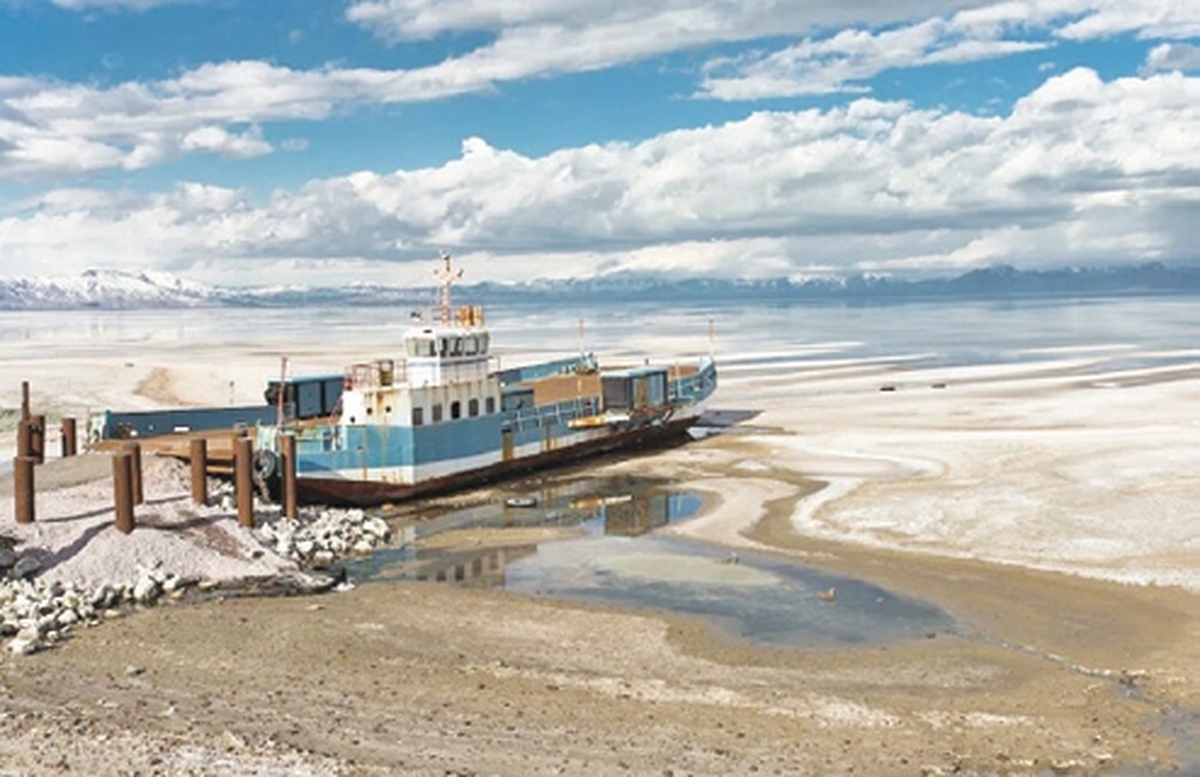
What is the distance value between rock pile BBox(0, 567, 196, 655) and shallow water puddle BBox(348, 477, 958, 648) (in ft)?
16.2

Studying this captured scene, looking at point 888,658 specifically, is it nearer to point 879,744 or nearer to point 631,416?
point 879,744

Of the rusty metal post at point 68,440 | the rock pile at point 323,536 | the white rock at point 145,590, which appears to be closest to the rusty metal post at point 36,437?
the rusty metal post at point 68,440

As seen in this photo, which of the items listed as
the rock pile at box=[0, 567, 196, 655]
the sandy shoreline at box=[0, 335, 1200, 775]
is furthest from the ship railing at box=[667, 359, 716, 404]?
the rock pile at box=[0, 567, 196, 655]

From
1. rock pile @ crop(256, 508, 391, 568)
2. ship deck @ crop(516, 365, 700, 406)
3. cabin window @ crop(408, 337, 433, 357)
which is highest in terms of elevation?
cabin window @ crop(408, 337, 433, 357)

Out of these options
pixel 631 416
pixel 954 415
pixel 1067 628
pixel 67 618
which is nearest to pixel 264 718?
pixel 67 618

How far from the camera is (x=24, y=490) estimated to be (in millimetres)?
27562

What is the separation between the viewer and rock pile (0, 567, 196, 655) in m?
21.9

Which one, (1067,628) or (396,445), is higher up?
(396,445)

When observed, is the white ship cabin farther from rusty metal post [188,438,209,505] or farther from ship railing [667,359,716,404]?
ship railing [667,359,716,404]

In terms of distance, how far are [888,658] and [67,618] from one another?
15.4m

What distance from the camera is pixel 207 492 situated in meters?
32.3

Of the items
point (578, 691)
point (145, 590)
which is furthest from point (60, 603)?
point (578, 691)

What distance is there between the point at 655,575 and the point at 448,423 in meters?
13.3

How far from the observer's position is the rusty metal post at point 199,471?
1225 inches
